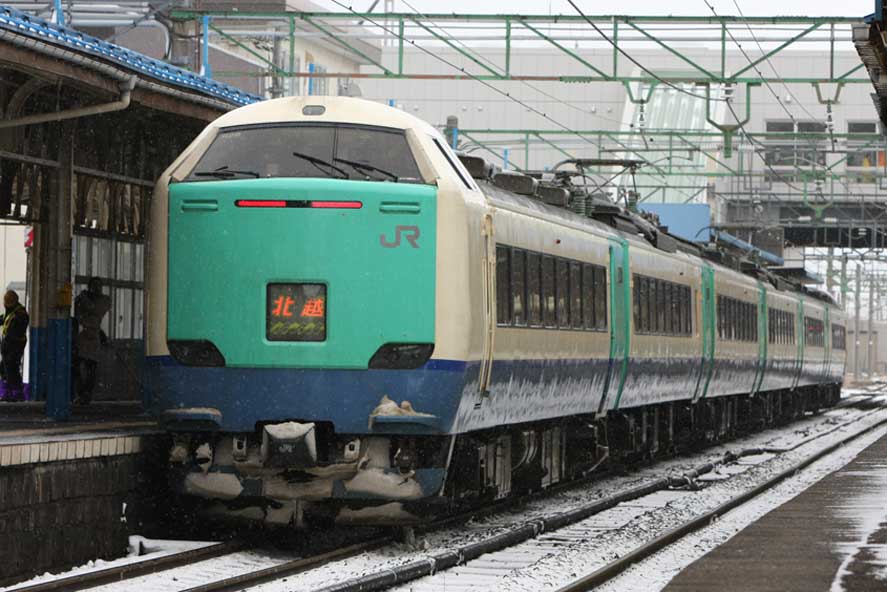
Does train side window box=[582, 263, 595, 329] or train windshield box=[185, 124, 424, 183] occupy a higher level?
train windshield box=[185, 124, 424, 183]

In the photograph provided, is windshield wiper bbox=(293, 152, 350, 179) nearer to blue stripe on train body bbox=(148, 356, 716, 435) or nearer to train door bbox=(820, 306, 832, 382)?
blue stripe on train body bbox=(148, 356, 716, 435)

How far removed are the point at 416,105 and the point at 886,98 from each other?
58790 mm

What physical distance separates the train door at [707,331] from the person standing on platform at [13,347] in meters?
9.23

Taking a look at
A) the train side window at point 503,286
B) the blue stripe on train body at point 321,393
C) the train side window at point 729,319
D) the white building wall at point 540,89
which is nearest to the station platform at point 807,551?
the blue stripe on train body at point 321,393

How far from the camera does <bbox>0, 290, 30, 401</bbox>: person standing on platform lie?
17453mm

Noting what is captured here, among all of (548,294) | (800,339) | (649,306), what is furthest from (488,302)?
(800,339)

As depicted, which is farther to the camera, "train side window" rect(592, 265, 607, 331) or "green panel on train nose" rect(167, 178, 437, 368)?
"train side window" rect(592, 265, 607, 331)

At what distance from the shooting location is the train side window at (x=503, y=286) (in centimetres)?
1285

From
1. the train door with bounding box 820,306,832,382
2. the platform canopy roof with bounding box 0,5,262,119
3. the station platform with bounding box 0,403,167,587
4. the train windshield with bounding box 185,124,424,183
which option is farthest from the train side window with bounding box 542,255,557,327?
the train door with bounding box 820,306,832,382

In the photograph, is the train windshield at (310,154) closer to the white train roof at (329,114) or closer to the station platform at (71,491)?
the white train roof at (329,114)

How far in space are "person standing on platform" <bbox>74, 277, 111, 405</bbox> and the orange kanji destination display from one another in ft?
14.0

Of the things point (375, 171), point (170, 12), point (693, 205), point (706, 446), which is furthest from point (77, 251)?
point (693, 205)

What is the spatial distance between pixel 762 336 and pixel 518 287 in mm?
16886

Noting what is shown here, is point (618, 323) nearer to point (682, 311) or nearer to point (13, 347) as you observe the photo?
point (682, 311)
